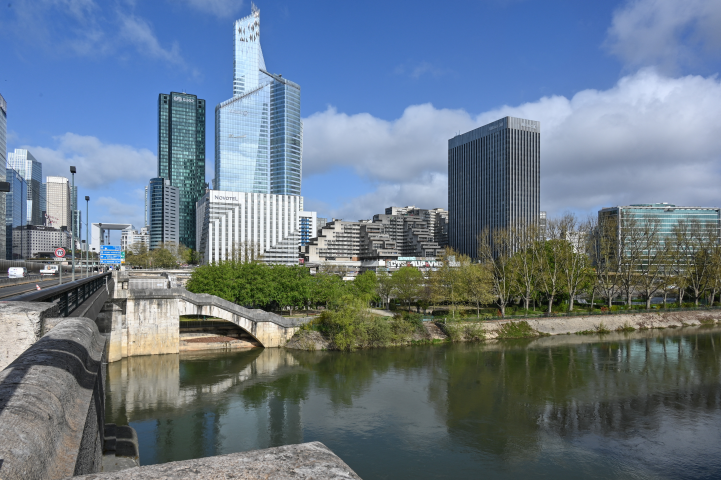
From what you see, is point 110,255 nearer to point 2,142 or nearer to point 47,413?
point 47,413

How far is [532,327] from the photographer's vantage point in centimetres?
5994

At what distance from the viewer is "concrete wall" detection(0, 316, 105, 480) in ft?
11.9

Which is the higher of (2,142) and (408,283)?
(2,142)

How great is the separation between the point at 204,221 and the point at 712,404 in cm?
16506

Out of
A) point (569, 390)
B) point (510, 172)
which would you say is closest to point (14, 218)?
point (510, 172)

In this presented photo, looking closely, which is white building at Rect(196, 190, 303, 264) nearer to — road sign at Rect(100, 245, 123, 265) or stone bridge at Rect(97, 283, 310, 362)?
road sign at Rect(100, 245, 123, 265)

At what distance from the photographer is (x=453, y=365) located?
43781 mm

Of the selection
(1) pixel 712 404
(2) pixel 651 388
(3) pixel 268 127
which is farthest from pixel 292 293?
(3) pixel 268 127

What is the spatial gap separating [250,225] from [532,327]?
126248 mm

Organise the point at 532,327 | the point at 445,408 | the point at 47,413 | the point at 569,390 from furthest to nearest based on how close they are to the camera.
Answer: the point at 532,327 → the point at 569,390 → the point at 445,408 → the point at 47,413

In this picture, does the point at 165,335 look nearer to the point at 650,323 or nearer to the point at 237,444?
the point at 237,444

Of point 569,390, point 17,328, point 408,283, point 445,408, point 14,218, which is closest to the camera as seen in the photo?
point 17,328

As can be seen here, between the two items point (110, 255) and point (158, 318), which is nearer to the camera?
point (158, 318)

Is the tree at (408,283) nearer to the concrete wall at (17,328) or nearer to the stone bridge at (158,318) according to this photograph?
the stone bridge at (158,318)
